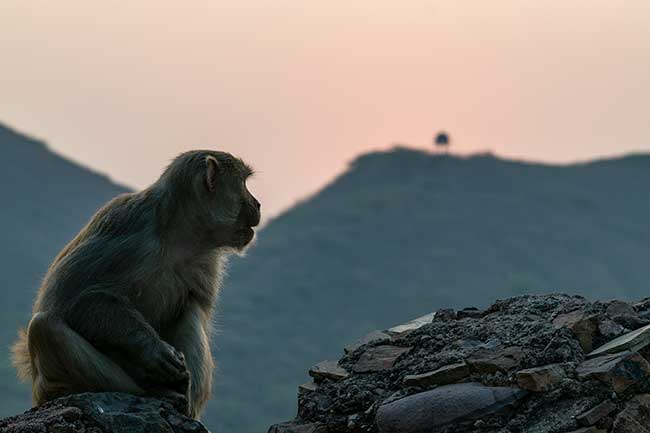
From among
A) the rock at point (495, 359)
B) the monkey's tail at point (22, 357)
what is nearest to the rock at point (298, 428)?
the rock at point (495, 359)

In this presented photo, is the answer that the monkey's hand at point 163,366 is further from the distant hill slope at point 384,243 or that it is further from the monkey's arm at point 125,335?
the distant hill slope at point 384,243

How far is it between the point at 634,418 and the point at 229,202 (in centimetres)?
303

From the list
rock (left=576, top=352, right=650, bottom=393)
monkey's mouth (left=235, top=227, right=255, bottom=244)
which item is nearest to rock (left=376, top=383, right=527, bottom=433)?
rock (left=576, top=352, right=650, bottom=393)

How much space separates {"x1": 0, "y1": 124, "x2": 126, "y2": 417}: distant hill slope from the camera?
13962 cm

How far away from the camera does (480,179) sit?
186000 mm

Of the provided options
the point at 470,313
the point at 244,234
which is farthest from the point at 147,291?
the point at 470,313

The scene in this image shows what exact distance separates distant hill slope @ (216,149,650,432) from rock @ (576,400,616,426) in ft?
401

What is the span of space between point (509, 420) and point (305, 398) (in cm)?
151

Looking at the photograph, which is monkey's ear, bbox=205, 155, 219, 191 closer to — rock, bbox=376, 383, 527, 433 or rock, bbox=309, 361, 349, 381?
rock, bbox=309, 361, 349, 381

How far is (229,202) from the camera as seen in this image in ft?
28.7

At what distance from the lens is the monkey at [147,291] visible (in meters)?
8.01

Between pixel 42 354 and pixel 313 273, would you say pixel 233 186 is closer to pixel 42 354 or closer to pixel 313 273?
pixel 42 354

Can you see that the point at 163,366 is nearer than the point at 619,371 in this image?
No

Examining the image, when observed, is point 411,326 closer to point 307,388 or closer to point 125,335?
point 307,388
